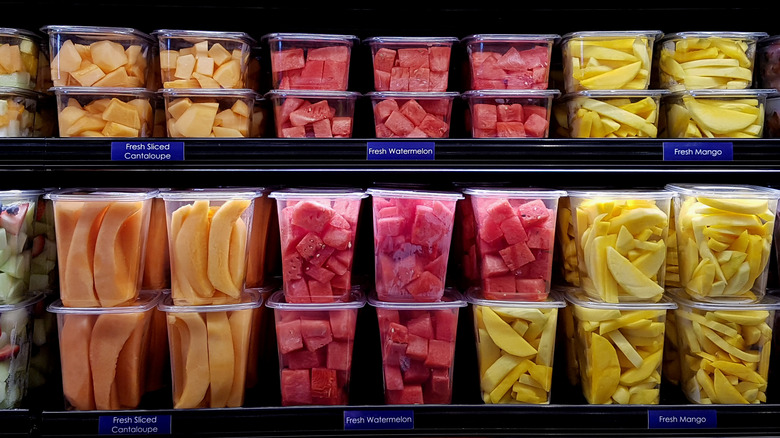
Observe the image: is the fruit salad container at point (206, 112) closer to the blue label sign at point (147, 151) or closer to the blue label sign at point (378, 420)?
the blue label sign at point (147, 151)

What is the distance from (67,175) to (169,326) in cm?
76

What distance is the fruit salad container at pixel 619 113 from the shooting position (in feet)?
4.94

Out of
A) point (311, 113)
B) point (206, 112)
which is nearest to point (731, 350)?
point (311, 113)

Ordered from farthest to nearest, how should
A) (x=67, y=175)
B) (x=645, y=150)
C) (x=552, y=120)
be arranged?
(x=67, y=175) < (x=552, y=120) < (x=645, y=150)

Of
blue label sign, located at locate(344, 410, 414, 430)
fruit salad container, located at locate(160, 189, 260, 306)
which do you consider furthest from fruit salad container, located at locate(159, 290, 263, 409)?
blue label sign, located at locate(344, 410, 414, 430)

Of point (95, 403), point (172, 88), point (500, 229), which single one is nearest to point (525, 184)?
point (500, 229)

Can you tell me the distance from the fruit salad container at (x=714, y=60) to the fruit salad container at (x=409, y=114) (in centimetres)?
62

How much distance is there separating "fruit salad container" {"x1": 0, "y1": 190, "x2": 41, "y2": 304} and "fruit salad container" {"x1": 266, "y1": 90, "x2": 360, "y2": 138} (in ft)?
2.26

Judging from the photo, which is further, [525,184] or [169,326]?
[525,184]

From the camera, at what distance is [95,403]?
4.71ft

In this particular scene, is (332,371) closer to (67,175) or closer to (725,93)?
(67,175)

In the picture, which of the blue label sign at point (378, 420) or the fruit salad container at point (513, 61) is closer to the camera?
the blue label sign at point (378, 420)

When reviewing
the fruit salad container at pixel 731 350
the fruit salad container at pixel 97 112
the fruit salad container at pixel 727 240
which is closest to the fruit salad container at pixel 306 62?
the fruit salad container at pixel 97 112

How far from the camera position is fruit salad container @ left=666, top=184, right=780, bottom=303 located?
143 cm
